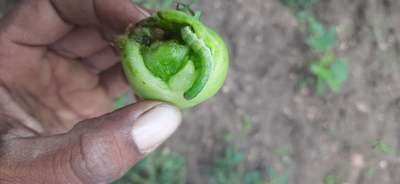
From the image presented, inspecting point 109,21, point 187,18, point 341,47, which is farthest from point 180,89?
point 341,47

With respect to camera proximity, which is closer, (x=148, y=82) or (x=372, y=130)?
(x=148, y=82)

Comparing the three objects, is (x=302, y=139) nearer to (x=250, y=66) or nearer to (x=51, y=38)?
(x=250, y=66)

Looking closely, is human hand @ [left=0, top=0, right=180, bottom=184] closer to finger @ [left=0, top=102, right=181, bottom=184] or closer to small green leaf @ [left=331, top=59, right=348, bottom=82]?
finger @ [left=0, top=102, right=181, bottom=184]

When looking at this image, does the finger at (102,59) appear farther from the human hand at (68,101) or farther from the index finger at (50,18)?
the index finger at (50,18)

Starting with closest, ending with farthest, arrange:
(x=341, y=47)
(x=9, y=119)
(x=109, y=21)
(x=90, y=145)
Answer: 1. (x=90, y=145)
2. (x=9, y=119)
3. (x=109, y=21)
4. (x=341, y=47)

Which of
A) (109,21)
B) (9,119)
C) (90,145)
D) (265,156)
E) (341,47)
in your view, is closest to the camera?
(90,145)

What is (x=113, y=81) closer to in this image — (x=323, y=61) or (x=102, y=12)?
(x=102, y=12)
